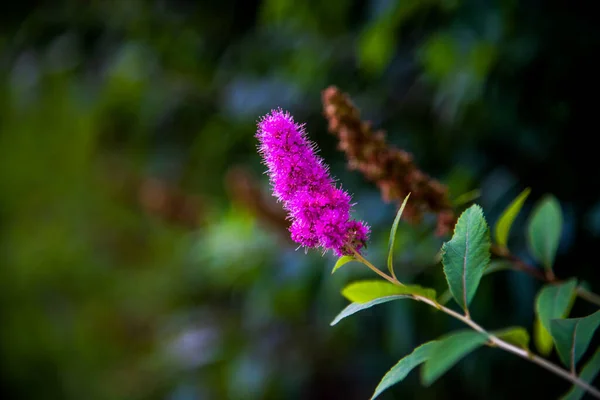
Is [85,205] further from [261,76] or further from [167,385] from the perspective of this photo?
[261,76]

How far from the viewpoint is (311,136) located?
1567 millimetres

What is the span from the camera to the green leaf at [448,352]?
36cm

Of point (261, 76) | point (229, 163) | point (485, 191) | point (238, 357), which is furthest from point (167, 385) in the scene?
point (485, 191)

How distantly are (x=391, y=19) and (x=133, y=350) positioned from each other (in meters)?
Answer: 2.57

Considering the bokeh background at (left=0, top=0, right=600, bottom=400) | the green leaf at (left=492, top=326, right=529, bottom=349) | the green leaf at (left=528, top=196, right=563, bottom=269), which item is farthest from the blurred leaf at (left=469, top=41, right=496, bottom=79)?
the green leaf at (left=492, top=326, right=529, bottom=349)

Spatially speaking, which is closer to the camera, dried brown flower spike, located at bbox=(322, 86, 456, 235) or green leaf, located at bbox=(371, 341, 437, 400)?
green leaf, located at bbox=(371, 341, 437, 400)

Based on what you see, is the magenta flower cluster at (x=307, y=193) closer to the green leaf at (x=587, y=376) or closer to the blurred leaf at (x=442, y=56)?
the green leaf at (x=587, y=376)

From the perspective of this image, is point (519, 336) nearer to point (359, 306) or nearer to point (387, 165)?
point (359, 306)

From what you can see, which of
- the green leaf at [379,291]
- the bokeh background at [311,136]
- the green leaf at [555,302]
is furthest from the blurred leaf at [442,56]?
the green leaf at [379,291]

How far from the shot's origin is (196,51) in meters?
1.82

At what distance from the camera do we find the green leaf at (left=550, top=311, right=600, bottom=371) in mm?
442

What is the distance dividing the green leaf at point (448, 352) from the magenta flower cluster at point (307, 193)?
0.36 ft

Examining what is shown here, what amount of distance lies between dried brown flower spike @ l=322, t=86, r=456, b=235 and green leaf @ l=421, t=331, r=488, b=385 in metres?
0.26

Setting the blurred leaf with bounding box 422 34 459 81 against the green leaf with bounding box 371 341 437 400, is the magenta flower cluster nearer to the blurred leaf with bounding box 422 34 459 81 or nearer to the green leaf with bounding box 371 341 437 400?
the green leaf with bounding box 371 341 437 400
